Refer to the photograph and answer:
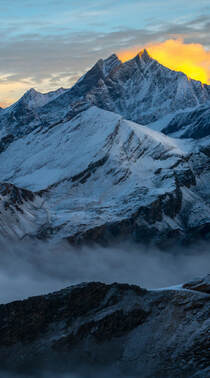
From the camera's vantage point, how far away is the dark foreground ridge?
14625 centimetres

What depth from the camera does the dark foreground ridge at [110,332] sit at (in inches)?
5758

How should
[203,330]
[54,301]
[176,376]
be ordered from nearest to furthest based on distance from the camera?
[176,376] < [203,330] < [54,301]

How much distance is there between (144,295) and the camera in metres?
166

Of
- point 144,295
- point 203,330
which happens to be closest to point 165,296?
point 144,295

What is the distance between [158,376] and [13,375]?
27.6m

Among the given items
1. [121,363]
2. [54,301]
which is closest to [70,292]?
[54,301]

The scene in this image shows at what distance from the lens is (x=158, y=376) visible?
141000mm

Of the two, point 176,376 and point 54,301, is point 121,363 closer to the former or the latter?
point 176,376

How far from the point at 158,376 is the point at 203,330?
516 inches

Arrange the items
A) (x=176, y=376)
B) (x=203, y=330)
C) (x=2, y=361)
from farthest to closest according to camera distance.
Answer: (x=2, y=361), (x=203, y=330), (x=176, y=376)

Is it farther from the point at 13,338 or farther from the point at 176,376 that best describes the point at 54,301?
the point at 176,376

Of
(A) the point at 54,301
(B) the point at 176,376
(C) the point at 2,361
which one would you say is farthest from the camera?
(A) the point at 54,301

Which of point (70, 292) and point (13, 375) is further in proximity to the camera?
point (70, 292)

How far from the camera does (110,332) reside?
524 feet
